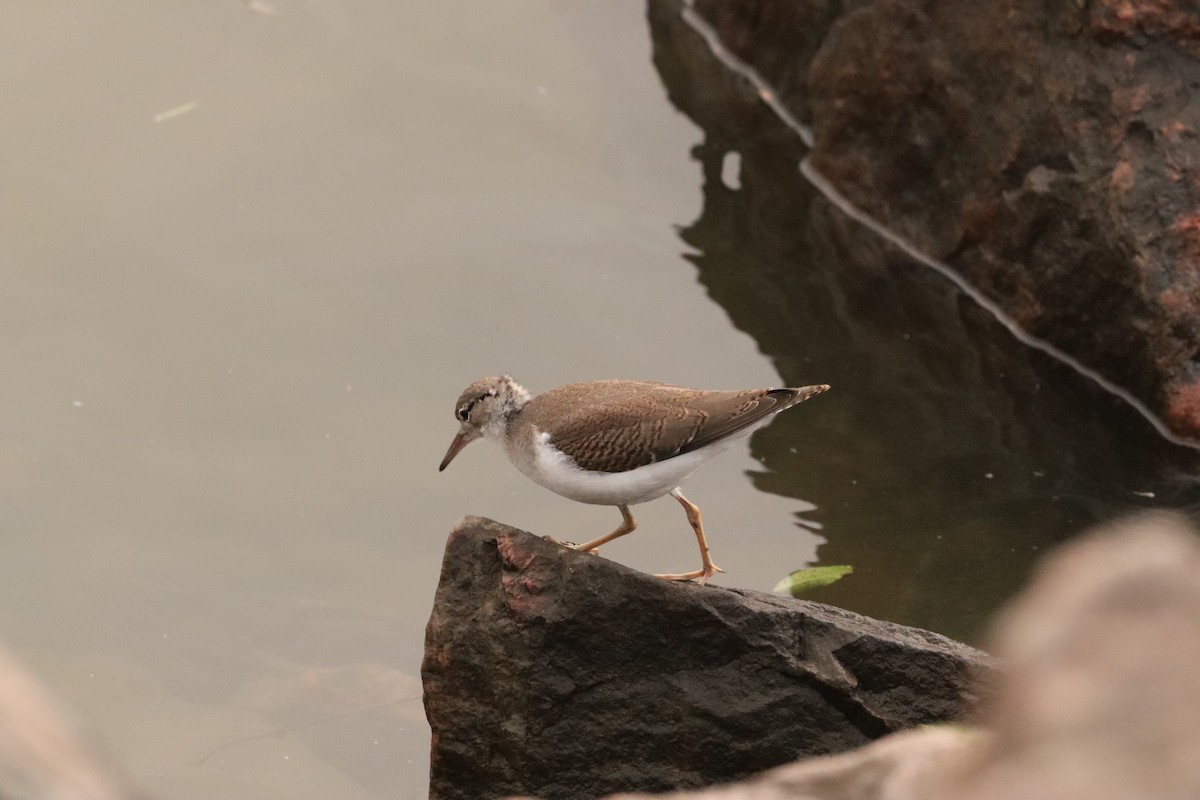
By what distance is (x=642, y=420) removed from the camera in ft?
21.3

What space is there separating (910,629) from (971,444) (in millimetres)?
2958

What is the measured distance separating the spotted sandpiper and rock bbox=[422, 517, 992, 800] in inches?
15.5

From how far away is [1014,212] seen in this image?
9.50m

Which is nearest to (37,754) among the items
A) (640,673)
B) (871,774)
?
(871,774)

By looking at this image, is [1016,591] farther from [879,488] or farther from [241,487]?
[241,487]

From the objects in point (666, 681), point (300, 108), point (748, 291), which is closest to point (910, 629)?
point (666, 681)

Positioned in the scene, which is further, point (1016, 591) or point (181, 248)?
point (181, 248)

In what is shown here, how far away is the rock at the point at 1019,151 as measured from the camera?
8773 mm

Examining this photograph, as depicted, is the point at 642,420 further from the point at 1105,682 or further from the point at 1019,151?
the point at 1105,682

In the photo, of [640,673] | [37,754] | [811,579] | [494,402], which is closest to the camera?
[37,754]

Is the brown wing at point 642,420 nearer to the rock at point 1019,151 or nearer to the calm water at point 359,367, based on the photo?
the calm water at point 359,367

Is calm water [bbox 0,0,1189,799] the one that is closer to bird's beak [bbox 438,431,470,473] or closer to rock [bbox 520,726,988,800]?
bird's beak [bbox 438,431,470,473]

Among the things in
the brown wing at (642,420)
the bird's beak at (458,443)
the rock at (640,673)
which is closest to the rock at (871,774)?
the rock at (640,673)

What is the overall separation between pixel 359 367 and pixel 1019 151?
14.5 ft
